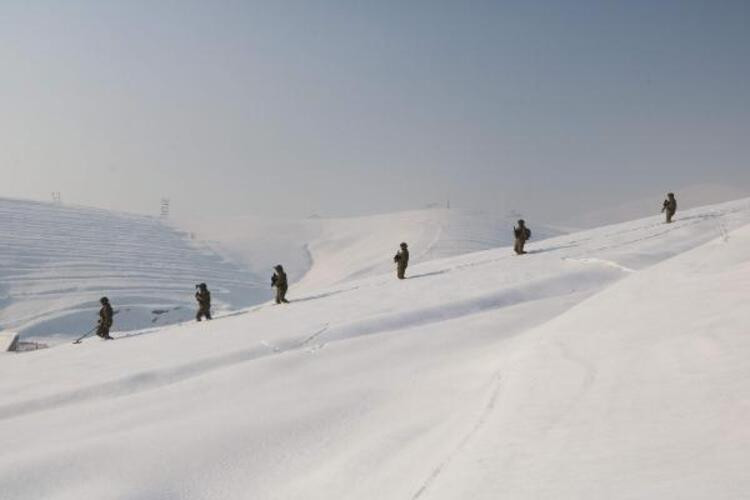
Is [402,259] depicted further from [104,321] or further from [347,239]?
[347,239]

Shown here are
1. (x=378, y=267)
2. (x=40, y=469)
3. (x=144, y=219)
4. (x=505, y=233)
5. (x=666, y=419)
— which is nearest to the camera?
(x=666, y=419)

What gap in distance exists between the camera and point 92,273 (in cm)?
4050

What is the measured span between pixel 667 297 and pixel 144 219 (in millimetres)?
66287

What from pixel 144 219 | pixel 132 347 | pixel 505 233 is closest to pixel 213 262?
pixel 144 219

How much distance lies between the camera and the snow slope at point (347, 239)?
5109 cm

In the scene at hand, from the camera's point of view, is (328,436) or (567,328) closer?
(328,436)

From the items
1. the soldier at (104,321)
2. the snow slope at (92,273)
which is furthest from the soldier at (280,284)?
the snow slope at (92,273)

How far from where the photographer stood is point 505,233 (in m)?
59.9

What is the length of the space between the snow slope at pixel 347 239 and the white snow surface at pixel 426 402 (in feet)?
108

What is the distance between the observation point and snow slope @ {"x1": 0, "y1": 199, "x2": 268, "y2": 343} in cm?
3378

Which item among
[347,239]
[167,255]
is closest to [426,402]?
[167,255]

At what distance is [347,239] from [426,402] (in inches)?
2248

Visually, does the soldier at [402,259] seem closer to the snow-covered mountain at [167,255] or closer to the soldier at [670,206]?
the soldier at [670,206]

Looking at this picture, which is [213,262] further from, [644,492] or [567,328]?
[644,492]
